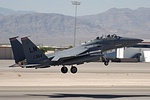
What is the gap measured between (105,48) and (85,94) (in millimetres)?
12322

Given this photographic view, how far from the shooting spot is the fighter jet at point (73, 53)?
4209 cm

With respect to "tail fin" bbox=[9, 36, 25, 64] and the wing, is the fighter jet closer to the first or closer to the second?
the wing

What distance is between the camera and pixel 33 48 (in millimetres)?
42844

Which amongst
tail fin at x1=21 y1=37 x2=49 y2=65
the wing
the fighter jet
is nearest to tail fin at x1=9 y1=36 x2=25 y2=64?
the fighter jet

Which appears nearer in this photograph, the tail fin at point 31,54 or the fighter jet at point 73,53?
the tail fin at point 31,54

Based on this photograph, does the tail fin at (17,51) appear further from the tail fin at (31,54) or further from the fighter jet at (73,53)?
the tail fin at (31,54)

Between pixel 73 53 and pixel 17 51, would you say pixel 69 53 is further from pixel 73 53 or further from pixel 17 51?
pixel 17 51

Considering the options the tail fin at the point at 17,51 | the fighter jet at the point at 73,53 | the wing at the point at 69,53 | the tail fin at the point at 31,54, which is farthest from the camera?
the wing at the point at 69,53

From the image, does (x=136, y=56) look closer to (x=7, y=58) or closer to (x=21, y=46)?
(x=7, y=58)

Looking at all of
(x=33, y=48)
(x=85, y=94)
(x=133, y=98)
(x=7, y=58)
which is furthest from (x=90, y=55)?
(x=7, y=58)

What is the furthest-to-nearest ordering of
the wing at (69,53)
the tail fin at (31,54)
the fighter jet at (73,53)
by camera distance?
the wing at (69,53), the fighter jet at (73,53), the tail fin at (31,54)

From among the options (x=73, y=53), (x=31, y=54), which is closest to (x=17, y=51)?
(x=31, y=54)

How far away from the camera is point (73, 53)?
154 feet

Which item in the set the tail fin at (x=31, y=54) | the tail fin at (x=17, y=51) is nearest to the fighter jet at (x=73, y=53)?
the tail fin at (x=31, y=54)
